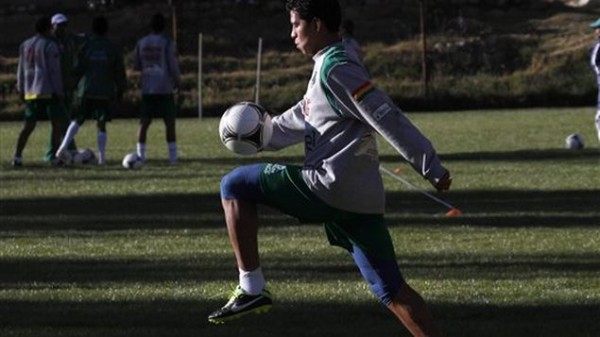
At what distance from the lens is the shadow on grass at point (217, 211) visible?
17188 mm

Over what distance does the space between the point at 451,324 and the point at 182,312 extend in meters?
1.70

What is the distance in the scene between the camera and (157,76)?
25.3 m

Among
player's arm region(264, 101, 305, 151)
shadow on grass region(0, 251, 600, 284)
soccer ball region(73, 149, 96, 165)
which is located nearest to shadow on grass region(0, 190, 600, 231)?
shadow on grass region(0, 251, 600, 284)

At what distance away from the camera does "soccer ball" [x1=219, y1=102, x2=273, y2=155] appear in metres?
9.67

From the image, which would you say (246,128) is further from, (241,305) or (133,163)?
(133,163)

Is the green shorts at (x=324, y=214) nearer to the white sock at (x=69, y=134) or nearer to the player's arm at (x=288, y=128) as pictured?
the player's arm at (x=288, y=128)

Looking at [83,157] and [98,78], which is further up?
[98,78]

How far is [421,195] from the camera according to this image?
20.2m

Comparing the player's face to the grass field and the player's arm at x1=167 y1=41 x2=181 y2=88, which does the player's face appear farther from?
the player's arm at x1=167 y1=41 x2=181 y2=88

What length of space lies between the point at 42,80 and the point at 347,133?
17433 millimetres

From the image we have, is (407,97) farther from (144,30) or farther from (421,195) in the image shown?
(421,195)

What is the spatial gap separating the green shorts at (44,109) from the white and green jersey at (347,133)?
1725cm

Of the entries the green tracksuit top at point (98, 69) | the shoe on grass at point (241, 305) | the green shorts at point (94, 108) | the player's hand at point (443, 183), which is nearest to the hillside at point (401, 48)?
the green shorts at point (94, 108)

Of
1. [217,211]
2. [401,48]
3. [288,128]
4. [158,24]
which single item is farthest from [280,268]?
[401,48]
